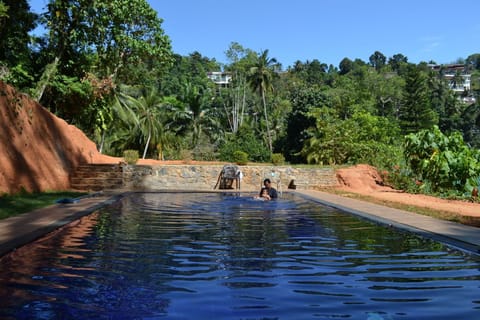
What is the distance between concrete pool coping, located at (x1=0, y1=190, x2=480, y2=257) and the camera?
745 cm

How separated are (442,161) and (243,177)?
9684 millimetres

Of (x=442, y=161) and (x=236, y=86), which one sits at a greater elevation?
(x=236, y=86)

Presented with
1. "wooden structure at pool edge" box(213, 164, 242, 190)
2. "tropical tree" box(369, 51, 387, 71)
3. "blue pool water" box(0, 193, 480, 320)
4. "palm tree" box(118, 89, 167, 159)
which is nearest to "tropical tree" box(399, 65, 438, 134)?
"palm tree" box(118, 89, 167, 159)

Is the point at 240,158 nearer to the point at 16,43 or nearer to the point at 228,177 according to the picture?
the point at 228,177

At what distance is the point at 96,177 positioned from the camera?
73.3 feet

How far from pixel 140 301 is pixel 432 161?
17179 mm

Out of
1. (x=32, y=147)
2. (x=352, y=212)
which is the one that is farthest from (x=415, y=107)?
(x=352, y=212)

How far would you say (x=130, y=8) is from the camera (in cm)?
2486

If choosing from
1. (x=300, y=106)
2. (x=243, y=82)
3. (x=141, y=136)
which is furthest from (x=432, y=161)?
(x=243, y=82)

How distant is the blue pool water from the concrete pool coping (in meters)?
0.23

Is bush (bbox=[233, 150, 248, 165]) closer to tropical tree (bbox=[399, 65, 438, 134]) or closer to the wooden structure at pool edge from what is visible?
the wooden structure at pool edge

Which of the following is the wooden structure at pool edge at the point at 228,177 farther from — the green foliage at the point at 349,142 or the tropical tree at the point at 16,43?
the tropical tree at the point at 16,43

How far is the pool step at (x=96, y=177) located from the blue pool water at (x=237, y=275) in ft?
40.3

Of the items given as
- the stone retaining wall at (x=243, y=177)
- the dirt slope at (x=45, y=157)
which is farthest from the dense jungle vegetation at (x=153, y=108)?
the stone retaining wall at (x=243, y=177)
